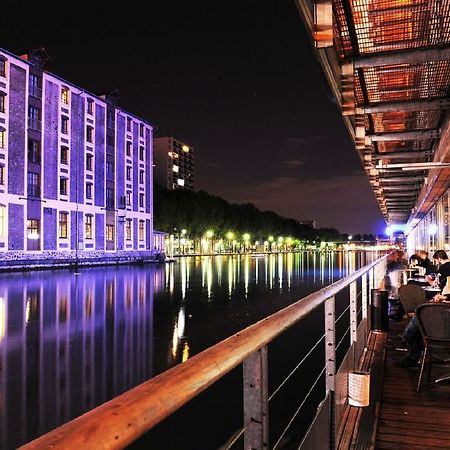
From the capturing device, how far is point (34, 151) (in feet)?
140

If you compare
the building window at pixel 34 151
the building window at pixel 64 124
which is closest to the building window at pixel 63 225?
the building window at pixel 34 151

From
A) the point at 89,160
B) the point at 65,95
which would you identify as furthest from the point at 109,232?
the point at 65,95

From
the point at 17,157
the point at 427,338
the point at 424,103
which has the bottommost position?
the point at 427,338

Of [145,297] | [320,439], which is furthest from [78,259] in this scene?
[320,439]

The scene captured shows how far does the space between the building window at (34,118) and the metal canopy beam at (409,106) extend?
40.1 m

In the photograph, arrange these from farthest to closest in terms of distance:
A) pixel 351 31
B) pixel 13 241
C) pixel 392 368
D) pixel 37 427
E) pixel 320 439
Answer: pixel 13 241 < pixel 392 368 < pixel 37 427 < pixel 351 31 < pixel 320 439

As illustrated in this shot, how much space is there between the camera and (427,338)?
213 inches

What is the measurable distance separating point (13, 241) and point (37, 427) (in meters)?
35.9

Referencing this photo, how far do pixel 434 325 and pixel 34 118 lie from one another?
141 feet

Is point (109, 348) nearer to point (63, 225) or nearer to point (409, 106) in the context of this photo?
point (409, 106)

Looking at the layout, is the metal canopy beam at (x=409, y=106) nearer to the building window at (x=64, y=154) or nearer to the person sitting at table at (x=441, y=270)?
the person sitting at table at (x=441, y=270)

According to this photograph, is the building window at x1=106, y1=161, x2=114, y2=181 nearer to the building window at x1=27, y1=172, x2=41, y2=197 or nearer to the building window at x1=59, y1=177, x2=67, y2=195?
the building window at x1=59, y1=177, x2=67, y2=195

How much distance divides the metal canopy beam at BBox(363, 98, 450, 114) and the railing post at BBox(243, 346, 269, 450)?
21.5 feet

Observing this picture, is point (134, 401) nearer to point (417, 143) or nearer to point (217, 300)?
point (417, 143)
